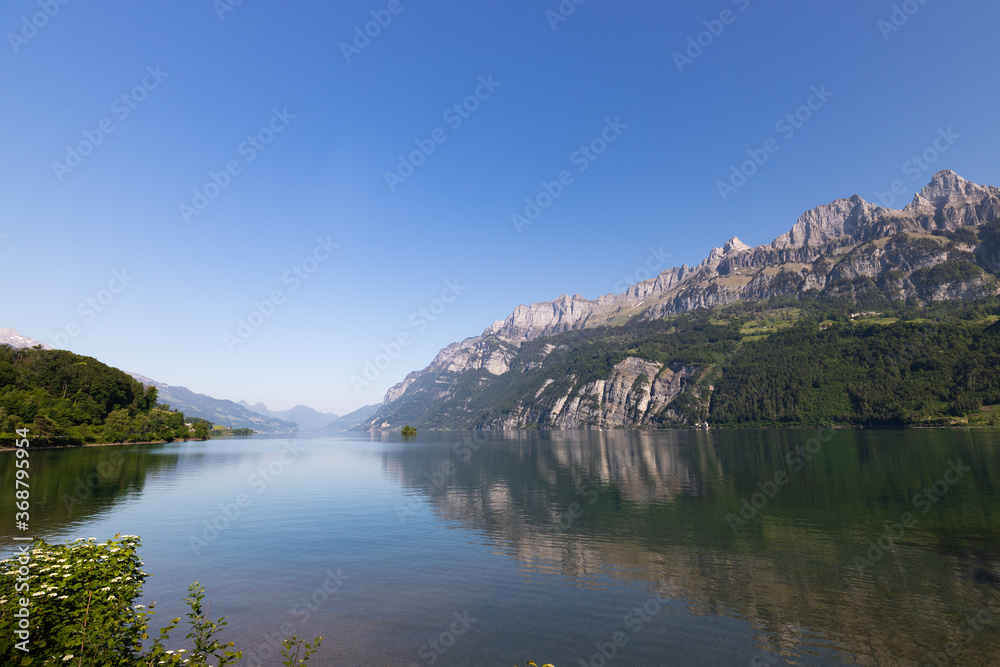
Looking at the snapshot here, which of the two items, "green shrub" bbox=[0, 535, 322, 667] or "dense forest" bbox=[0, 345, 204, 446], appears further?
"dense forest" bbox=[0, 345, 204, 446]

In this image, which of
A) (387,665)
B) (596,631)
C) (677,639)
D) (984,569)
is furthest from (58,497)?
(984,569)

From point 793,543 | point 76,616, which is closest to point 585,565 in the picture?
point 793,543

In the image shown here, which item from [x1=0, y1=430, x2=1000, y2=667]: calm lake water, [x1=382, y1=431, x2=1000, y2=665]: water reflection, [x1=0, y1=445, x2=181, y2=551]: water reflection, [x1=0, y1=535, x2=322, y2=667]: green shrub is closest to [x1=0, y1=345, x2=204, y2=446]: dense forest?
[x1=0, y1=445, x2=181, y2=551]: water reflection

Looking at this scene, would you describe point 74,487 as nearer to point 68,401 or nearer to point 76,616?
point 76,616

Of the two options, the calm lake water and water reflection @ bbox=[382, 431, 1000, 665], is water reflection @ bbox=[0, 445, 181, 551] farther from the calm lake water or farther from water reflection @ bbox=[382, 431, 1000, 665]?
water reflection @ bbox=[382, 431, 1000, 665]

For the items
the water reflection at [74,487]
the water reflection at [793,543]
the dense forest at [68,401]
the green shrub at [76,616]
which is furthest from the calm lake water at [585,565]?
the dense forest at [68,401]

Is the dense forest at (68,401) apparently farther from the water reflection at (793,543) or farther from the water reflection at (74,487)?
the water reflection at (793,543)

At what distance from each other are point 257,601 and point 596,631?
19839 millimetres

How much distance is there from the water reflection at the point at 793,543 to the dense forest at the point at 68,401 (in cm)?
12543

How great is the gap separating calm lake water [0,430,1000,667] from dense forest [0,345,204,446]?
81.1 m

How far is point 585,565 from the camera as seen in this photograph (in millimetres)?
32875

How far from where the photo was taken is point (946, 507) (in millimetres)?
47500

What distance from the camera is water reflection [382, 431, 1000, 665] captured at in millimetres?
22328

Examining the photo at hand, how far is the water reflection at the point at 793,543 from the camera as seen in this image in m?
22.3
